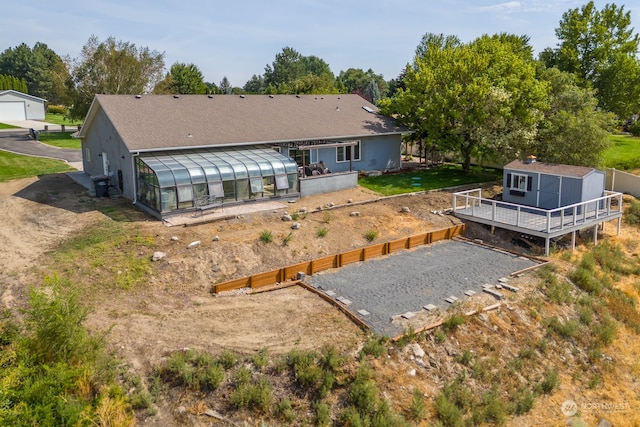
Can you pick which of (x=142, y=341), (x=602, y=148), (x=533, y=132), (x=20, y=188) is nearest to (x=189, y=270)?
(x=142, y=341)

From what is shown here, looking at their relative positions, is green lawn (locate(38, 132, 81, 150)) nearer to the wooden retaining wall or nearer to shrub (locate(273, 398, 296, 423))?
the wooden retaining wall

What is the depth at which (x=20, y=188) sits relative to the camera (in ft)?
84.5

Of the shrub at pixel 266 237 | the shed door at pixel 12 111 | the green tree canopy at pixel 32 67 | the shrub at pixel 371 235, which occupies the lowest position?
the shrub at pixel 371 235

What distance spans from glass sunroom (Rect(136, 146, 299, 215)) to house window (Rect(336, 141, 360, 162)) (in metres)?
5.38

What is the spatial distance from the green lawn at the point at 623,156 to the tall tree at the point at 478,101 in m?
5.84

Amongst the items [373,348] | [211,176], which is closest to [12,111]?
[211,176]

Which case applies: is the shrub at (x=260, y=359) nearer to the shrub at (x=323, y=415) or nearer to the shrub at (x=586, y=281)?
the shrub at (x=323, y=415)

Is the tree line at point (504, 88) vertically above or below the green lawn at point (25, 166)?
above

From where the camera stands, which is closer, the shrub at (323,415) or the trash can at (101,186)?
the shrub at (323,415)

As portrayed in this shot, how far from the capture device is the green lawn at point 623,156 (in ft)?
104

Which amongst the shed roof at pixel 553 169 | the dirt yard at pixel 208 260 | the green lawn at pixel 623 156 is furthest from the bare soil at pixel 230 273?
the green lawn at pixel 623 156

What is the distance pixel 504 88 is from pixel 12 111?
59455 mm

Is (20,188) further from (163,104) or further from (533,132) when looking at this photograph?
(533,132)

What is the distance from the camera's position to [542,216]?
70.5ft
